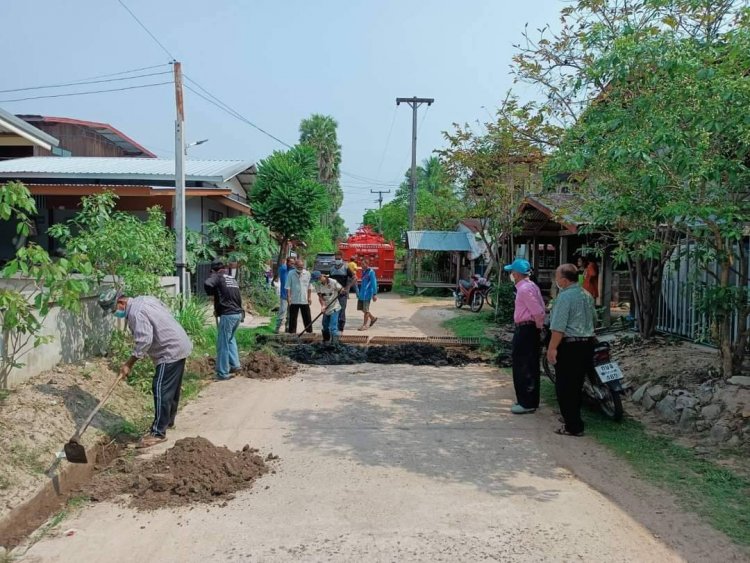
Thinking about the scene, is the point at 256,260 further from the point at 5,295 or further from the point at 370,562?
the point at 370,562

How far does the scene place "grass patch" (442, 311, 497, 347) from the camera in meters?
13.9

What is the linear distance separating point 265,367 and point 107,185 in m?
Answer: 9.06

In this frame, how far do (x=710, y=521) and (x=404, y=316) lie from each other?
14018mm

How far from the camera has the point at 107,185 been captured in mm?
15727

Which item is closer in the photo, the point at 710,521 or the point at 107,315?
the point at 710,521

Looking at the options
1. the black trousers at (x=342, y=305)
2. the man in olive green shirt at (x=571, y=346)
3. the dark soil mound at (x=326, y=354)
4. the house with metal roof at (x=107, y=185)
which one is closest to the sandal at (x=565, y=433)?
the man in olive green shirt at (x=571, y=346)

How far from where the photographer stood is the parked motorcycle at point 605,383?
21.1ft

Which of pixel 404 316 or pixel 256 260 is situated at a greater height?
pixel 256 260

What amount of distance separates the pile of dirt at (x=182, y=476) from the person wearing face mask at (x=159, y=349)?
1.84ft

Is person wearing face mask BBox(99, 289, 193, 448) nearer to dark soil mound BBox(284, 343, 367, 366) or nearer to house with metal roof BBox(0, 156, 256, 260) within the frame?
dark soil mound BBox(284, 343, 367, 366)

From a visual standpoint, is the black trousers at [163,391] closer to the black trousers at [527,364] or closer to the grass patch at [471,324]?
the black trousers at [527,364]

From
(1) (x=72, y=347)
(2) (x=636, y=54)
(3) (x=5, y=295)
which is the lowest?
(1) (x=72, y=347)

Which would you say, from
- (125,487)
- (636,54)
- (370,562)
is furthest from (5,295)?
(636,54)

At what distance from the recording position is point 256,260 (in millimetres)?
18109
